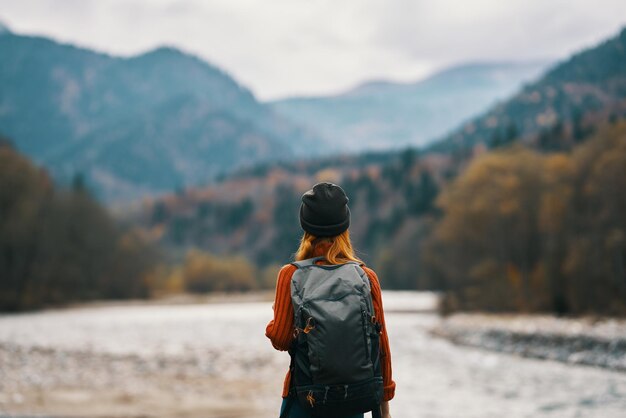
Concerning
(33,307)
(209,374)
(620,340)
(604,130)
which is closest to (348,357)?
(209,374)

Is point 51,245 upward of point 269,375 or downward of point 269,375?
Result: upward

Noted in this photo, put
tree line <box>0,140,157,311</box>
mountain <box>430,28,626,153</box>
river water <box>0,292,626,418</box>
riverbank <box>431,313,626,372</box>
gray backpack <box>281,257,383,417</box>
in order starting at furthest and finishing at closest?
tree line <box>0,140,157,311</box> < mountain <box>430,28,626,153</box> < riverbank <box>431,313,626,372</box> < river water <box>0,292,626,418</box> < gray backpack <box>281,257,383,417</box>

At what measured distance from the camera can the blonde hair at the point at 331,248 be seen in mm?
4473

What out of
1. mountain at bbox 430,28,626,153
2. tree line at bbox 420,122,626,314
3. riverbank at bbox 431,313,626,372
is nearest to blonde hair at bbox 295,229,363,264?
riverbank at bbox 431,313,626,372

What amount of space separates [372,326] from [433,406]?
1620cm

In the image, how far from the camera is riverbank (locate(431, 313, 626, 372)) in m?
30.4

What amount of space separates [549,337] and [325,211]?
33271mm

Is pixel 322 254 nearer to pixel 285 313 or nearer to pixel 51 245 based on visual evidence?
pixel 285 313

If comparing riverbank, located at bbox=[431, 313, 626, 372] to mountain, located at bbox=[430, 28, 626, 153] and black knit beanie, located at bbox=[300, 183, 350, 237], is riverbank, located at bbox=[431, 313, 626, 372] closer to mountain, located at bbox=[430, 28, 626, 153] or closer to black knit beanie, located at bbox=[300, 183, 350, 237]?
mountain, located at bbox=[430, 28, 626, 153]

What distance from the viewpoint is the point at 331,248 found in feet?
14.7

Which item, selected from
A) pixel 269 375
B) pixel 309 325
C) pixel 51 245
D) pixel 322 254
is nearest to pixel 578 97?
pixel 51 245

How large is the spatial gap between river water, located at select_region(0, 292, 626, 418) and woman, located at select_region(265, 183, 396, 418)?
1426 centimetres

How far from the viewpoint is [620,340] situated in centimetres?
3062

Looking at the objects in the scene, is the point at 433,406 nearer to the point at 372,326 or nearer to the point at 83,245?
the point at 372,326
